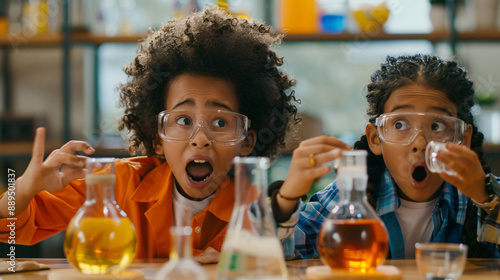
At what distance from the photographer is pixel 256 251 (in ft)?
2.82

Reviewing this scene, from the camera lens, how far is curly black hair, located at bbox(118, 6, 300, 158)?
5.65 feet

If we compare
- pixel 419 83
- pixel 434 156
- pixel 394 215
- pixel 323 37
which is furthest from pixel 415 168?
pixel 323 37

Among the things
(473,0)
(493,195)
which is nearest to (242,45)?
(493,195)

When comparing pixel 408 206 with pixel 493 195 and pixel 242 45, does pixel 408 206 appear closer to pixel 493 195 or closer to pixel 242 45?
pixel 493 195

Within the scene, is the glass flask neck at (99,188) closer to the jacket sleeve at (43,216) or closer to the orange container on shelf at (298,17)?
the jacket sleeve at (43,216)

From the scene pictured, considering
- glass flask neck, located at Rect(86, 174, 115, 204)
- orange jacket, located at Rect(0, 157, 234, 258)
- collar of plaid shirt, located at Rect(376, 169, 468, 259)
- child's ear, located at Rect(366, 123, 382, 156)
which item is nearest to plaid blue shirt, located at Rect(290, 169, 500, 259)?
collar of plaid shirt, located at Rect(376, 169, 468, 259)

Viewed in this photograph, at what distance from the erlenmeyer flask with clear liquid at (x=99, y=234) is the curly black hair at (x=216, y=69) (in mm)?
763

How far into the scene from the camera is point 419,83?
1.68m

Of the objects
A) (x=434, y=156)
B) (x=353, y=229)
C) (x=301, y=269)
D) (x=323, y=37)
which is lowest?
(x=301, y=269)

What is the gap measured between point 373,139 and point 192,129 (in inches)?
22.7

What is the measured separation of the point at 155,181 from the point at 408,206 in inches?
29.8

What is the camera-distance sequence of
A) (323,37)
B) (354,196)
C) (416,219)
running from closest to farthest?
(354,196), (416,219), (323,37)

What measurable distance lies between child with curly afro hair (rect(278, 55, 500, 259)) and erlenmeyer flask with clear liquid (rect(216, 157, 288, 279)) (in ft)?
1.82

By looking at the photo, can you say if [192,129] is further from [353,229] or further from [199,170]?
[353,229]
